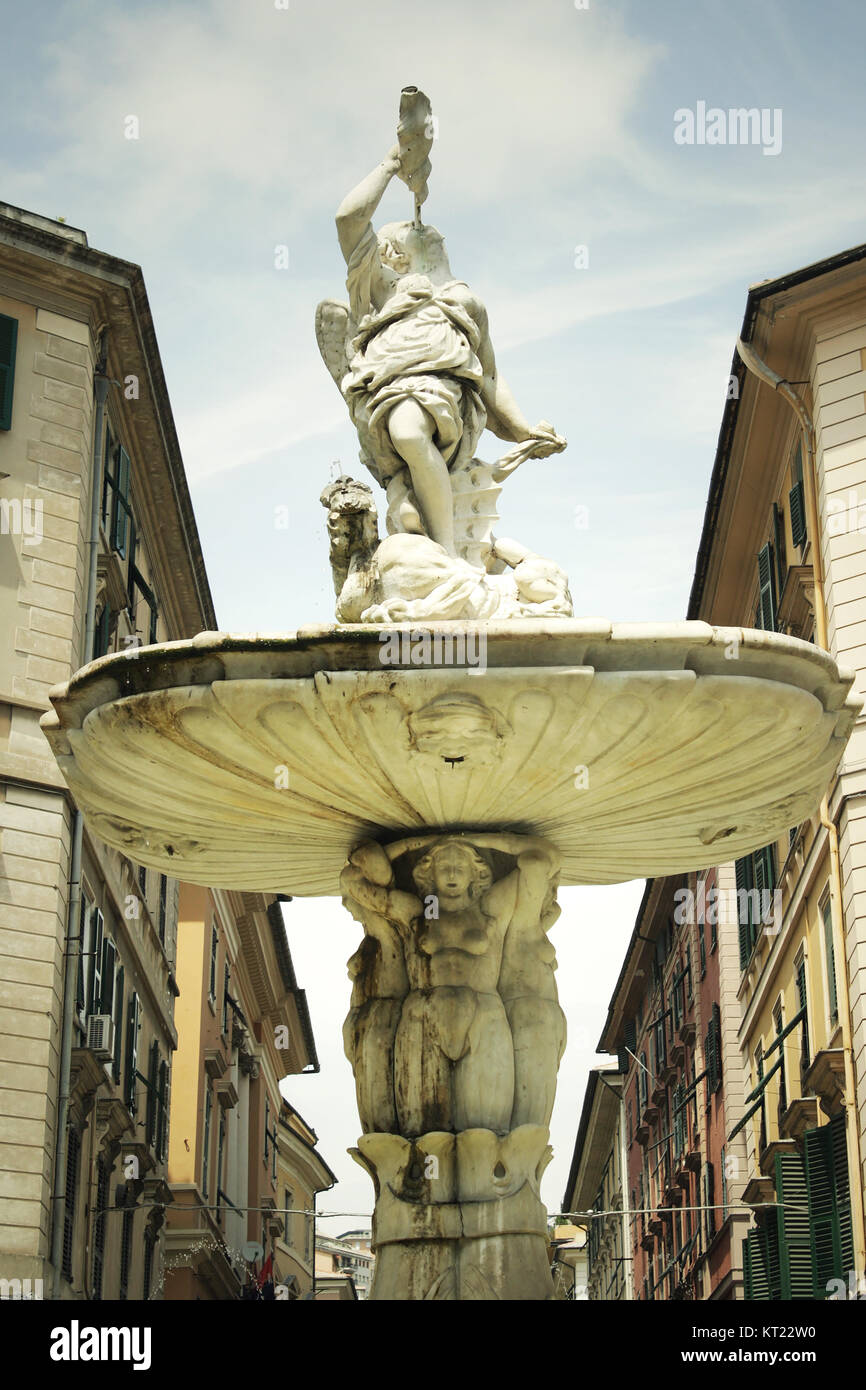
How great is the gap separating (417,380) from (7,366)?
1142 centimetres

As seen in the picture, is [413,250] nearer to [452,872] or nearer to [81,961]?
[452,872]

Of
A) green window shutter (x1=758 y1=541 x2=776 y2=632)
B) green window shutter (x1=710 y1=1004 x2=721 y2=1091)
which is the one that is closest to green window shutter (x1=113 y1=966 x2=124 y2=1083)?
green window shutter (x1=758 y1=541 x2=776 y2=632)

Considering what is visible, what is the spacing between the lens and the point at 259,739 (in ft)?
27.8

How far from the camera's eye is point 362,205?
10656 millimetres

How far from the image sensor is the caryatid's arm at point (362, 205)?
1066cm

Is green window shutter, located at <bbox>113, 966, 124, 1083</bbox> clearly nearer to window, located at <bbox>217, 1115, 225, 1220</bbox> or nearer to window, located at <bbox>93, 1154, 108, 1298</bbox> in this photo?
window, located at <bbox>93, 1154, 108, 1298</bbox>

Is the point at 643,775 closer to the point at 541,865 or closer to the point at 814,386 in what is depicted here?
the point at 541,865

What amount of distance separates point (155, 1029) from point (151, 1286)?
141 inches

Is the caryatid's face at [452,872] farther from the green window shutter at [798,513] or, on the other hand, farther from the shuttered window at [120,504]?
the shuttered window at [120,504]

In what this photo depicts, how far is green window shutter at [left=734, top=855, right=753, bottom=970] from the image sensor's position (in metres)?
27.8

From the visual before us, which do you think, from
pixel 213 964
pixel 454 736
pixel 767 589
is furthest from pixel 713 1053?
pixel 454 736

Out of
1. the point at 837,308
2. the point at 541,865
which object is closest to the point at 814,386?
the point at 837,308

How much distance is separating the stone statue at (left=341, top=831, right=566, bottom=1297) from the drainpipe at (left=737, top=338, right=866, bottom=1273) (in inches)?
374

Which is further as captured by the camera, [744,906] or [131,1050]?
[744,906]
